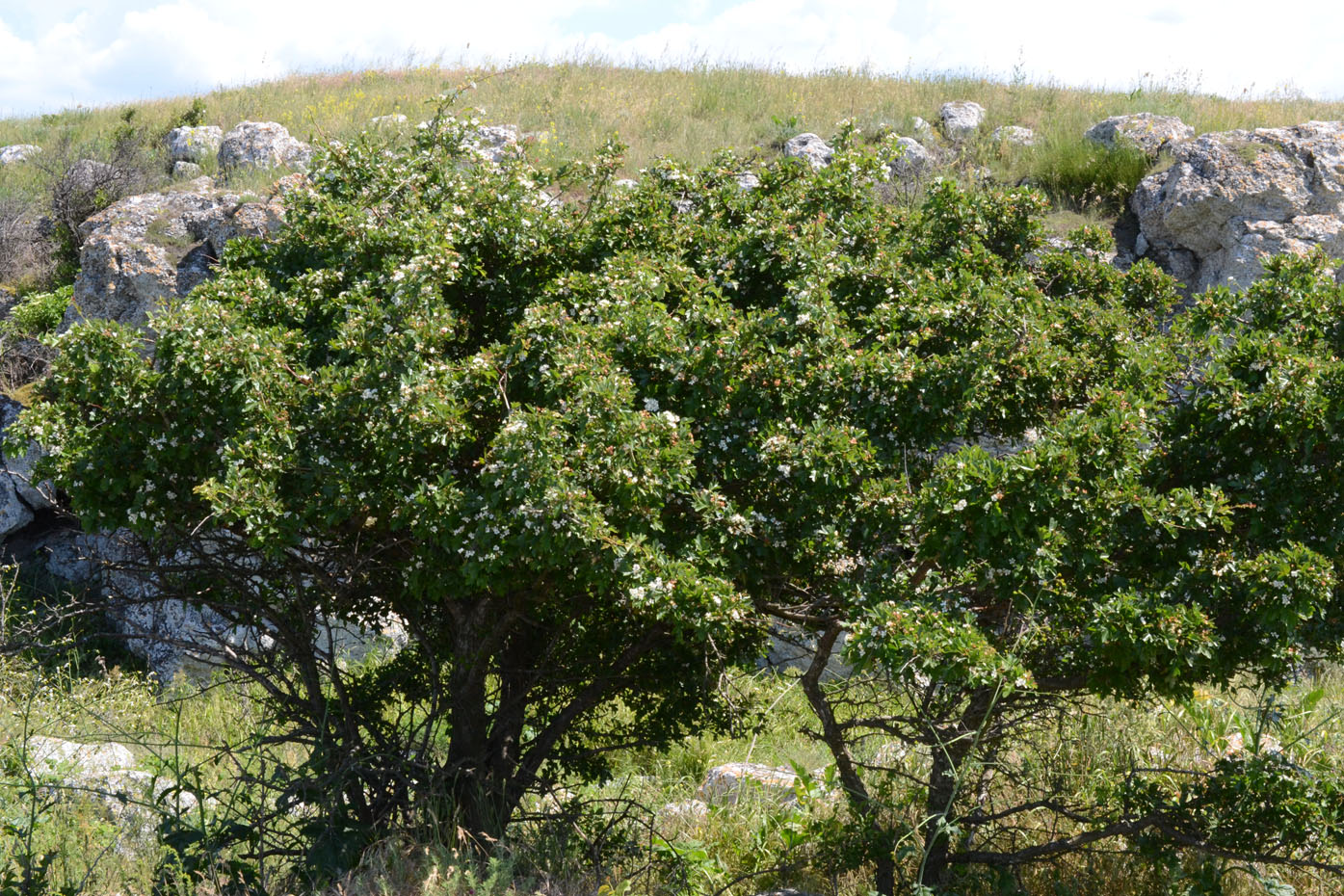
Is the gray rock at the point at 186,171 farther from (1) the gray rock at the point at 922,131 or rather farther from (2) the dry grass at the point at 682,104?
(1) the gray rock at the point at 922,131

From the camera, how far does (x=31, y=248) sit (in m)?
13.4

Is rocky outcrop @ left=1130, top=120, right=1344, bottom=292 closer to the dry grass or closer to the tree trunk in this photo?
the dry grass

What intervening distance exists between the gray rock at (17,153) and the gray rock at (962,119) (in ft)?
44.4

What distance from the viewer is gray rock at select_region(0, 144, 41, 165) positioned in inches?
650

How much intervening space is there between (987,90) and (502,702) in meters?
12.2

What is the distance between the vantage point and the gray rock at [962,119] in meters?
12.5

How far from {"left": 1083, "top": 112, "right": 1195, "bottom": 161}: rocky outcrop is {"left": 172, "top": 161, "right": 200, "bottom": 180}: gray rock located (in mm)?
10726

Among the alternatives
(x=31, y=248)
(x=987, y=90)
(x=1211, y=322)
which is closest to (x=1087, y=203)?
(x=987, y=90)

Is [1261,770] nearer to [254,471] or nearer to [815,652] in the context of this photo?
[815,652]

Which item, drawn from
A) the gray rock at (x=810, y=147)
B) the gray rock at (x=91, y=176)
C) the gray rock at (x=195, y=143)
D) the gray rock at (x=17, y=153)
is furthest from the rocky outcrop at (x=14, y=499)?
the gray rock at (x=810, y=147)

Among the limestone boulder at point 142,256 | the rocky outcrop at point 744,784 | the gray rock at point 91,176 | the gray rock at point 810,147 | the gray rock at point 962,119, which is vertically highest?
the gray rock at point 962,119

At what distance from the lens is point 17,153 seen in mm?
16953

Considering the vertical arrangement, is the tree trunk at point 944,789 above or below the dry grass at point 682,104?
below

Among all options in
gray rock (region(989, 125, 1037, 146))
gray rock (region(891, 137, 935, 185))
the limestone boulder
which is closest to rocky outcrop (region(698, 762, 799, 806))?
gray rock (region(891, 137, 935, 185))
